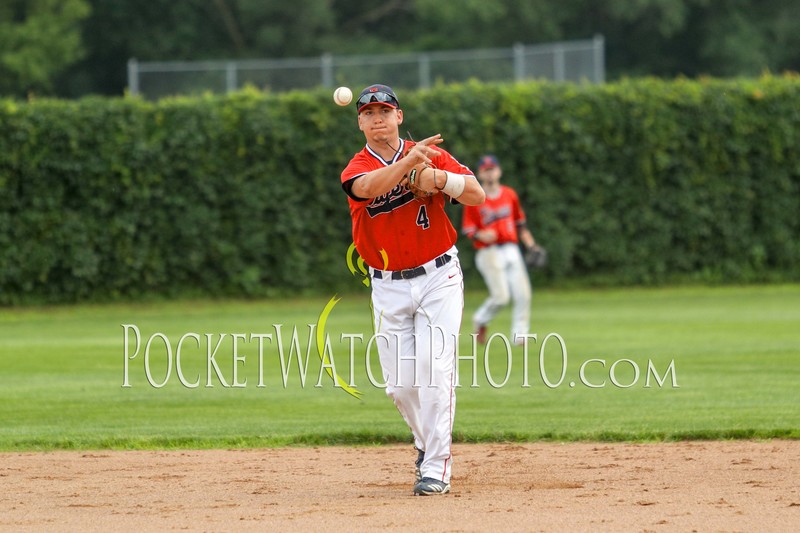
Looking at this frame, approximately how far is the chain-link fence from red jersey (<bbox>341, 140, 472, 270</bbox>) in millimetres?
A: 20748

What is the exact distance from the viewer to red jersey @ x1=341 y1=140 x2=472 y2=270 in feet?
22.6

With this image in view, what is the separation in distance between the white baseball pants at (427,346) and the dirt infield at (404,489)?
0.34 m

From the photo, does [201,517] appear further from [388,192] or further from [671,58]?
[671,58]

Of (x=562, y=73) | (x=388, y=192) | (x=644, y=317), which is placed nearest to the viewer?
(x=388, y=192)

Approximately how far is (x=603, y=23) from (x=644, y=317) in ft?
79.2

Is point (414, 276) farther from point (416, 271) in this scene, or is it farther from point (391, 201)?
point (391, 201)

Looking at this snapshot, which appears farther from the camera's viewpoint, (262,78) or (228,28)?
(228,28)

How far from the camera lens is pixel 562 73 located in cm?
2808

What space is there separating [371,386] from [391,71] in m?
17.3

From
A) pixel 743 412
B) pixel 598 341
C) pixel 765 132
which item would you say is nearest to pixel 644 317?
pixel 598 341

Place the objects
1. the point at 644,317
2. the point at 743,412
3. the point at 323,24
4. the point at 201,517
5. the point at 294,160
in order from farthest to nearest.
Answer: the point at 323,24 < the point at 294,160 < the point at 644,317 < the point at 743,412 < the point at 201,517

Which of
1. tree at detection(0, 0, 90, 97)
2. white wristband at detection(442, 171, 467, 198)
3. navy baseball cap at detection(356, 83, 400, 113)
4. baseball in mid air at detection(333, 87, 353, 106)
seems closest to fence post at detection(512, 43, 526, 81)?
tree at detection(0, 0, 90, 97)

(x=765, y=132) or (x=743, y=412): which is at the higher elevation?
(x=765, y=132)

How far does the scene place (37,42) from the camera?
3469cm
